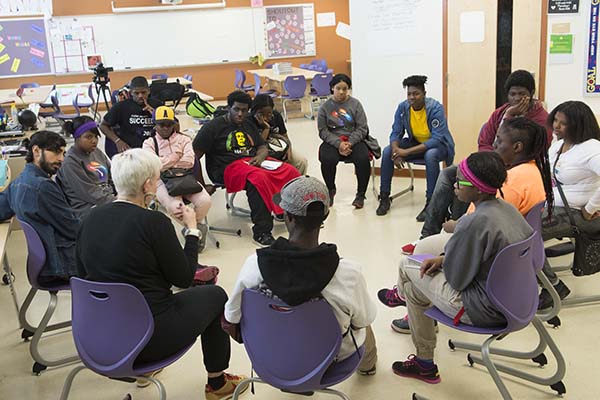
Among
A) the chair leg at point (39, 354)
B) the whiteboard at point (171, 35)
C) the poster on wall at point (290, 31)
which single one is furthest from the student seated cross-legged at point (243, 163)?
the poster on wall at point (290, 31)

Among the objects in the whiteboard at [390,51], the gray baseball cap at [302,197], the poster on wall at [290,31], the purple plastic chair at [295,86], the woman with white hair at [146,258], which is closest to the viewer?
the gray baseball cap at [302,197]

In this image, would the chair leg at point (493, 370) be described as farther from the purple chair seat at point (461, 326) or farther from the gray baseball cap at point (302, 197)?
the gray baseball cap at point (302, 197)

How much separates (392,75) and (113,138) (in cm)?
286

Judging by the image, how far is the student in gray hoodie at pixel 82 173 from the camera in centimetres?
369

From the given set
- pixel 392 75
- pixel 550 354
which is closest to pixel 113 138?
pixel 392 75

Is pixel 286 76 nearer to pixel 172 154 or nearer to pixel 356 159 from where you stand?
pixel 356 159

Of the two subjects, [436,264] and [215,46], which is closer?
[436,264]

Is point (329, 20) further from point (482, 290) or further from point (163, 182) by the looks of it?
point (482, 290)

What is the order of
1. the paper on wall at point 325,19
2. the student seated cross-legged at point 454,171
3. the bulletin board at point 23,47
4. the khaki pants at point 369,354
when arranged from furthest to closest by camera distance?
the paper on wall at point 325,19
the bulletin board at point 23,47
the student seated cross-legged at point 454,171
the khaki pants at point 369,354

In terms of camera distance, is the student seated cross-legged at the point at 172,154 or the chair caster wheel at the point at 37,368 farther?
the student seated cross-legged at the point at 172,154

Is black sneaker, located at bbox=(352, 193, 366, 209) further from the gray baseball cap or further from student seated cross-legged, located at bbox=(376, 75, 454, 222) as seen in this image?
the gray baseball cap

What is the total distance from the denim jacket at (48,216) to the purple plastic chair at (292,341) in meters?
1.27

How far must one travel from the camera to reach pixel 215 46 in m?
12.8

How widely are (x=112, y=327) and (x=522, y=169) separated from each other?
207cm
